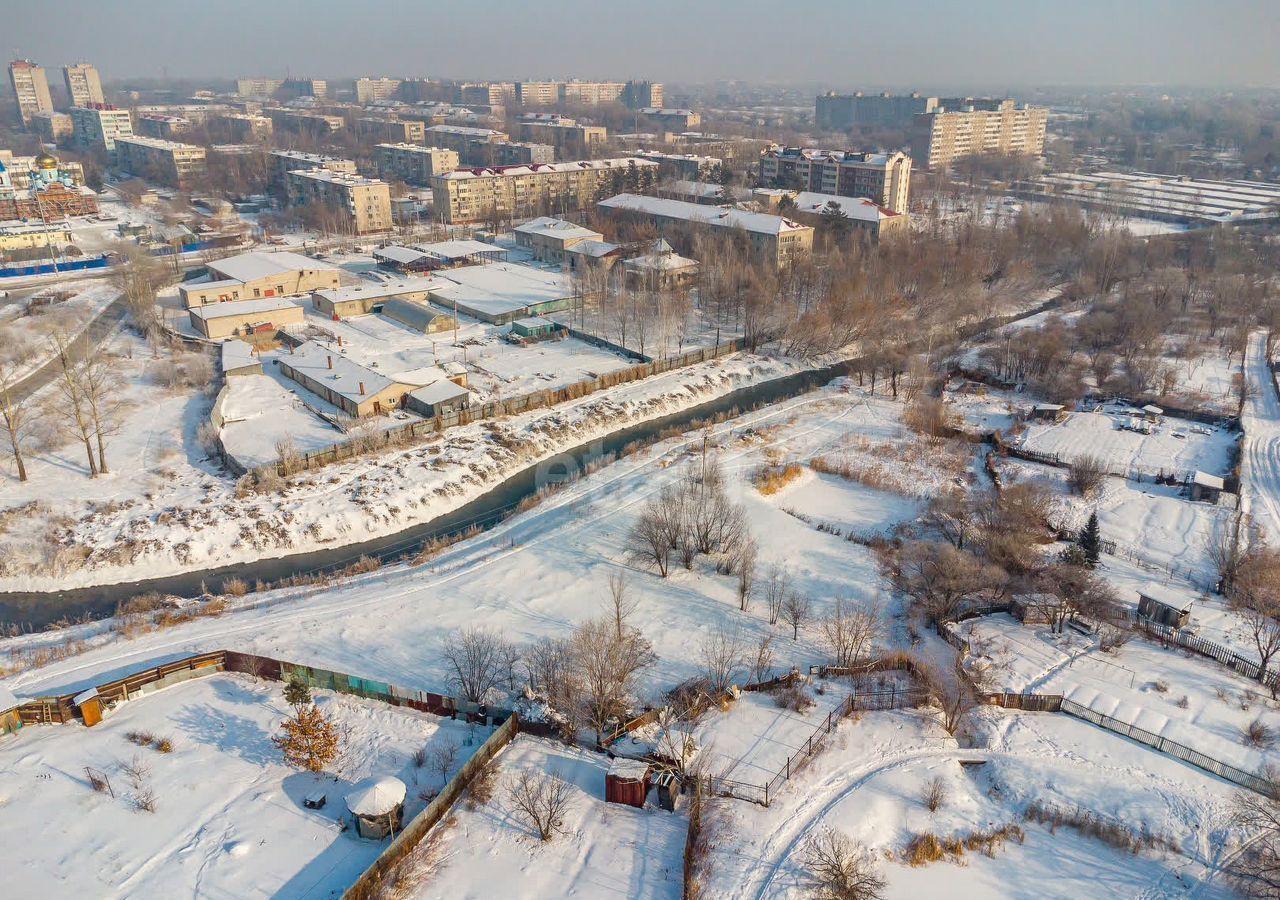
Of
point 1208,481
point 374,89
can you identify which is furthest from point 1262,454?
point 374,89

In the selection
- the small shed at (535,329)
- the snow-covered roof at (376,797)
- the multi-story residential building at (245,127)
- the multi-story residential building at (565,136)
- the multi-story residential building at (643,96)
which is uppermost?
the multi-story residential building at (643,96)

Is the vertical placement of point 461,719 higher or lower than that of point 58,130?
lower

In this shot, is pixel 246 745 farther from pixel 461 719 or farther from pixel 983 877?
pixel 983 877

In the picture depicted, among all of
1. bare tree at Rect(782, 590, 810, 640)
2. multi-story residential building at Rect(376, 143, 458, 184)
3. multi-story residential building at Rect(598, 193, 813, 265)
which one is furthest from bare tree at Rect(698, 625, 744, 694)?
multi-story residential building at Rect(376, 143, 458, 184)

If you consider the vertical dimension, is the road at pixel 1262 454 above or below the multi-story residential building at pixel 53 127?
below

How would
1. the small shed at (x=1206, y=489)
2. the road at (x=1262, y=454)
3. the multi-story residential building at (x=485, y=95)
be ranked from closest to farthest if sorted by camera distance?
the road at (x=1262, y=454) < the small shed at (x=1206, y=489) < the multi-story residential building at (x=485, y=95)

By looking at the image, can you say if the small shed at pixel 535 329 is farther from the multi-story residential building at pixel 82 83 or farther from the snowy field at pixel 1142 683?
the multi-story residential building at pixel 82 83

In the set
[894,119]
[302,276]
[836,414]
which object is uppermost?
[894,119]

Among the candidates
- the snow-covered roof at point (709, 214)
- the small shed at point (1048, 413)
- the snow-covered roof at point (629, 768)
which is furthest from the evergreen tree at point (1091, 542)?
the snow-covered roof at point (709, 214)

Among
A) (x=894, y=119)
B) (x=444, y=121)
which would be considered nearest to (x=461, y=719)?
(x=444, y=121)
